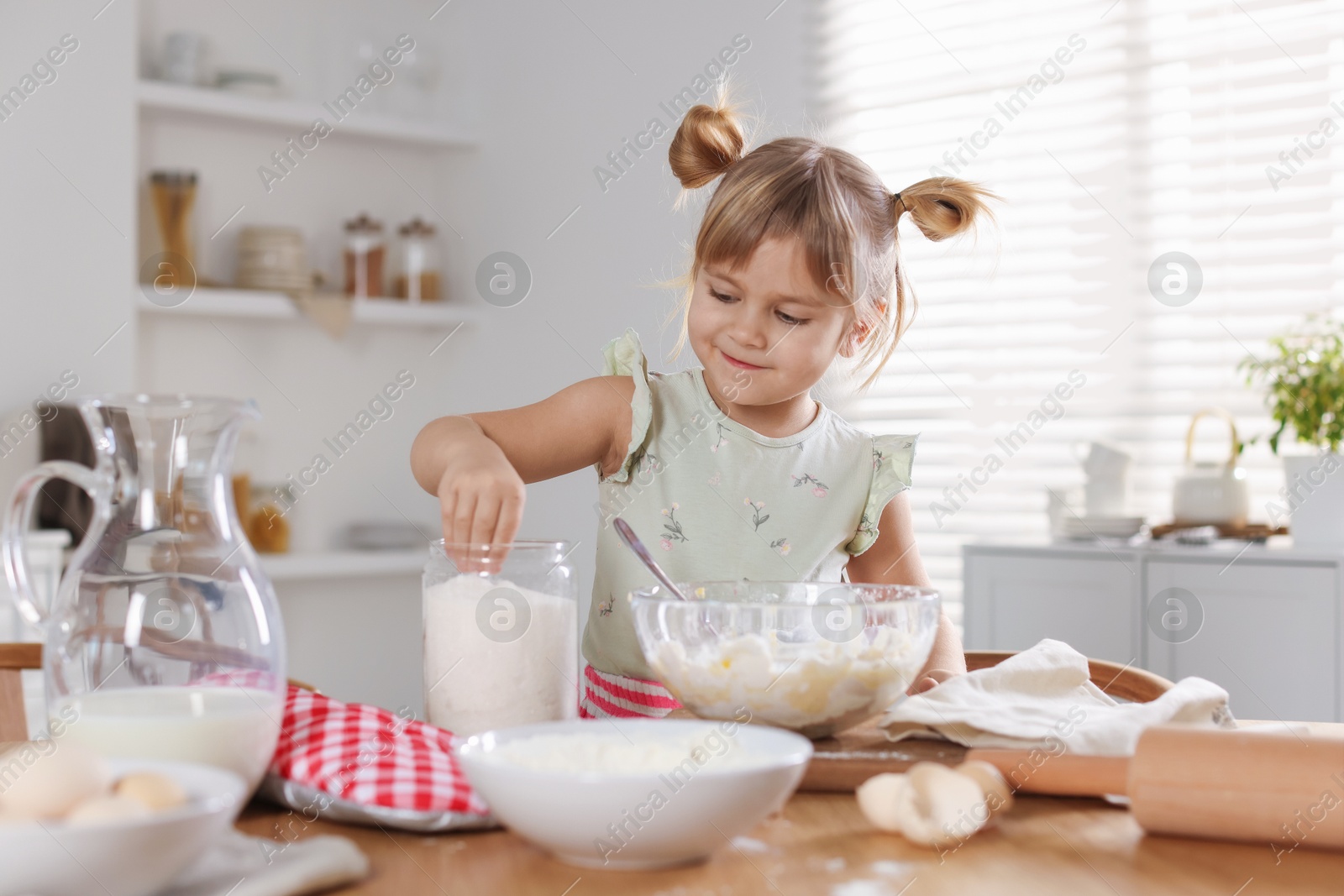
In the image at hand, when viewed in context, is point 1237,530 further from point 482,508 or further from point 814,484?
point 482,508

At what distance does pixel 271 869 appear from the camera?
1.57 feet

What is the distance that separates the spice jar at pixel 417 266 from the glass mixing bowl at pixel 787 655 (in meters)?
2.78

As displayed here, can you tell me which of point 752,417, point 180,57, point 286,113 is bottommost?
point 752,417

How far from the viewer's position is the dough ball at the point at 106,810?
0.43m

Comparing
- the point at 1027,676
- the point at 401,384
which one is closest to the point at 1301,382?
the point at 1027,676

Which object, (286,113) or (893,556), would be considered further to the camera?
(286,113)

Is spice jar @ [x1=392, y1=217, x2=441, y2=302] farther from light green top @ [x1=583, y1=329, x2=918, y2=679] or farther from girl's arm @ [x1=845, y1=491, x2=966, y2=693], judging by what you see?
girl's arm @ [x1=845, y1=491, x2=966, y2=693]

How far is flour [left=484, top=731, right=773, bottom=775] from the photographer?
1.84ft

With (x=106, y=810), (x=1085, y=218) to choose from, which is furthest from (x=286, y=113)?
(x=106, y=810)

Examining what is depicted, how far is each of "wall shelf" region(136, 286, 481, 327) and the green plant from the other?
2108 millimetres

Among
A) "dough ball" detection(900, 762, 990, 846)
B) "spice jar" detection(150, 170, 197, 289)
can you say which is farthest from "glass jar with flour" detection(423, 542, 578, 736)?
"spice jar" detection(150, 170, 197, 289)

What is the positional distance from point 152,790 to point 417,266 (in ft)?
9.98

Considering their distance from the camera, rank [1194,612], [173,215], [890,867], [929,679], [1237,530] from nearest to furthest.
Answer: [890,867], [929,679], [1194,612], [1237,530], [173,215]

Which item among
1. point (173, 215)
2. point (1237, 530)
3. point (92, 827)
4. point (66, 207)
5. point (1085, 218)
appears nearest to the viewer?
point (92, 827)
